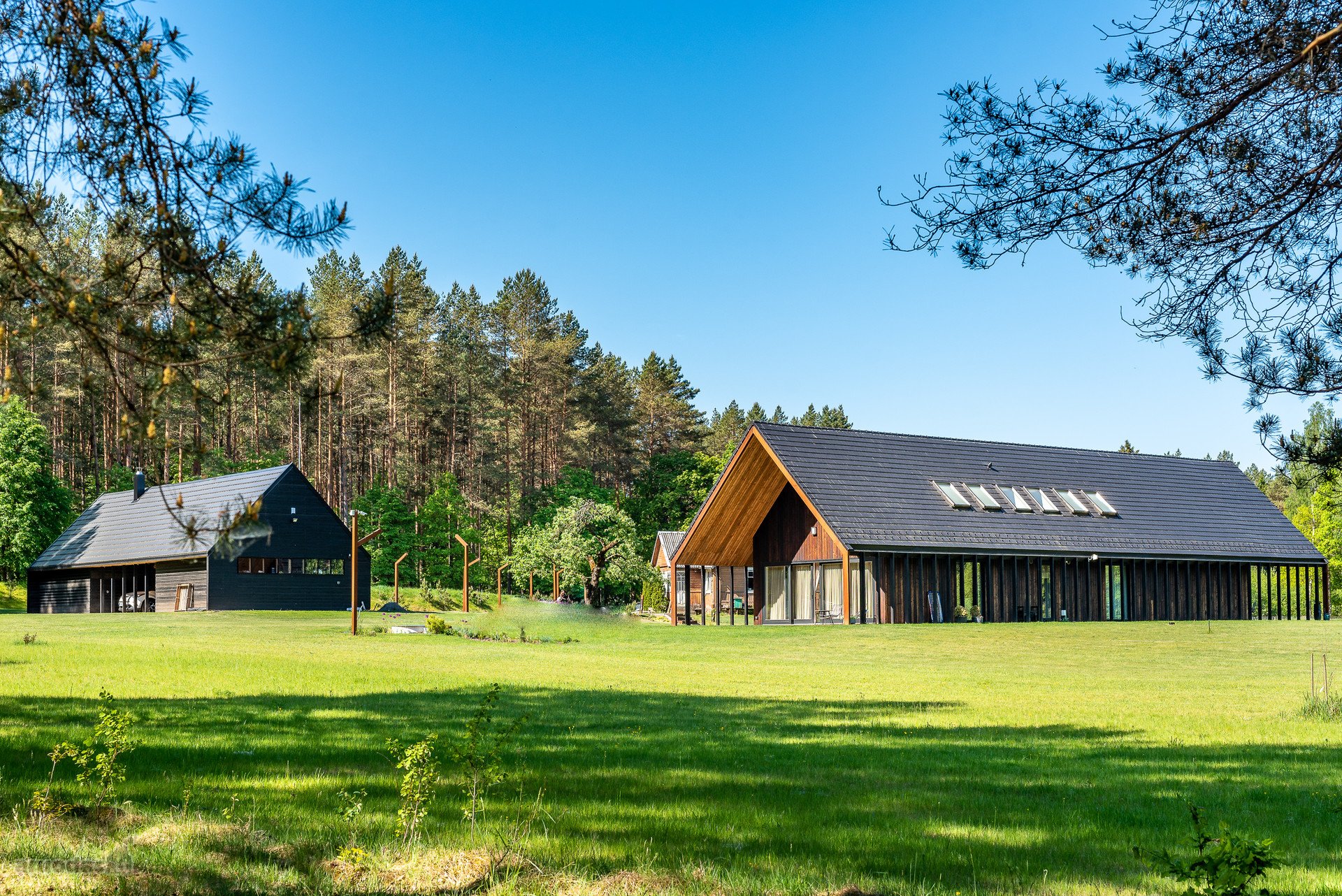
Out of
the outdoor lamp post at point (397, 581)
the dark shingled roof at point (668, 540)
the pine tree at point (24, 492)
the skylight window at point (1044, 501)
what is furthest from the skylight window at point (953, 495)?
the pine tree at point (24, 492)

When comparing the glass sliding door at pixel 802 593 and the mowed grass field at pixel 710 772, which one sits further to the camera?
the glass sliding door at pixel 802 593

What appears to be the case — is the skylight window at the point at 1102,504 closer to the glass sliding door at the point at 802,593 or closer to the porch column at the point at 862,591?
the porch column at the point at 862,591

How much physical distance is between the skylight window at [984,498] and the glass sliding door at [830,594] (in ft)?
16.6

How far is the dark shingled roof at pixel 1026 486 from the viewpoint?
33.4m

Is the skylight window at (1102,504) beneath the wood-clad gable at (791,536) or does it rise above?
above

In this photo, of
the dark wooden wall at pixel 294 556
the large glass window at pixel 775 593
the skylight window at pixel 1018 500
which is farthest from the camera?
the dark wooden wall at pixel 294 556

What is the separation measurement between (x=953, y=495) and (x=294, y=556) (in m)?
27.2

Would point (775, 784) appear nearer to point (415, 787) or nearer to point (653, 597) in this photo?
point (415, 787)

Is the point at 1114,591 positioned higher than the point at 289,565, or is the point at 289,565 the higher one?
the point at 289,565

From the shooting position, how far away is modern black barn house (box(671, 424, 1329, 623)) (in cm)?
3322

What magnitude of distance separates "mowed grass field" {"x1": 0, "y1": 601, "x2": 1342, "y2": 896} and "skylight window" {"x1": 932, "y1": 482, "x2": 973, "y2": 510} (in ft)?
51.1

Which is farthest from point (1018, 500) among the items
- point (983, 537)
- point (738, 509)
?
point (738, 509)

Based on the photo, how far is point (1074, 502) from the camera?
124 ft

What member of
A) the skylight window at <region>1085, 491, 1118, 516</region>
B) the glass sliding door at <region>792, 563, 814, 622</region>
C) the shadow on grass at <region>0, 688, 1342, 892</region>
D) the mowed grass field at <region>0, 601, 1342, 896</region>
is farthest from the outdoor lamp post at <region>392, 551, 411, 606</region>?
the shadow on grass at <region>0, 688, 1342, 892</region>
